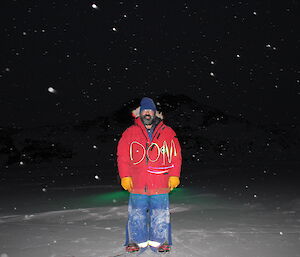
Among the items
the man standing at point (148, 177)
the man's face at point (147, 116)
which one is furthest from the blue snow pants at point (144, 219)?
the man's face at point (147, 116)

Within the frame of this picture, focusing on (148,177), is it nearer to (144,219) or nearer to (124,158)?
(124,158)

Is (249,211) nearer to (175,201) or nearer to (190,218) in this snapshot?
(190,218)

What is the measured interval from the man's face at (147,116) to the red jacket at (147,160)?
7 centimetres

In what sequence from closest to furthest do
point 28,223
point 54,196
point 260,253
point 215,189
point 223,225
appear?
point 260,253, point 223,225, point 28,223, point 54,196, point 215,189

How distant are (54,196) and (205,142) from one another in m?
36.6

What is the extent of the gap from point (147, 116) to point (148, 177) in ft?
2.40

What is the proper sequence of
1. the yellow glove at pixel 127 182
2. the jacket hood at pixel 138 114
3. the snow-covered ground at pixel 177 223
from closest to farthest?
the yellow glove at pixel 127 182 → the snow-covered ground at pixel 177 223 → the jacket hood at pixel 138 114

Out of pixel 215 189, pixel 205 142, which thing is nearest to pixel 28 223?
pixel 215 189

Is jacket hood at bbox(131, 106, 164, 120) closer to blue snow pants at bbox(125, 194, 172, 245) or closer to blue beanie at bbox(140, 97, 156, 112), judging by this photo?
blue beanie at bbox(140, 97, 156, 112)

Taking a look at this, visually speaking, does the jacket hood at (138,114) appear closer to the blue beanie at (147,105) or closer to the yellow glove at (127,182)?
A: the blue beanie at (147,105)

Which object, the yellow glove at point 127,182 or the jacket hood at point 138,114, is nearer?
the yellow glove at point 127,182

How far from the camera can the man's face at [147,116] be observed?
441cm

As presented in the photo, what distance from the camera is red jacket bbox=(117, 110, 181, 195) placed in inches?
169

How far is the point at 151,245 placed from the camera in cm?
434
